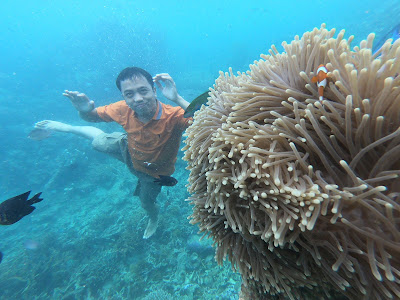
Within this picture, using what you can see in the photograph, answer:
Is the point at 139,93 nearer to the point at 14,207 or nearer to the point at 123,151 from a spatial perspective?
the point at 123,151

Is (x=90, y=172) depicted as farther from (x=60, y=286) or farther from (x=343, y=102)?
(x=343, y=102)

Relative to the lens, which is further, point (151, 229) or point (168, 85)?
point (151, 229)

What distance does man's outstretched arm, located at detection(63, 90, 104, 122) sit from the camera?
16.7 ft

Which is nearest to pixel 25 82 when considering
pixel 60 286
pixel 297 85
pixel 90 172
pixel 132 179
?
pixel 90 172

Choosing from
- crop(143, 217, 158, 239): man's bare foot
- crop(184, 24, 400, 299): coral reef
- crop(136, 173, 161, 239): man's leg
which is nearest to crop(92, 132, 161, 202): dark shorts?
crop(136, 173, 161, 239): man's leg

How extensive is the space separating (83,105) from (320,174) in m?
5.76

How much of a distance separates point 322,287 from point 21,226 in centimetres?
1680

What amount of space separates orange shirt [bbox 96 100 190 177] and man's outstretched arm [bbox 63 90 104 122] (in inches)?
9.8

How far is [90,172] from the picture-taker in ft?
44.8

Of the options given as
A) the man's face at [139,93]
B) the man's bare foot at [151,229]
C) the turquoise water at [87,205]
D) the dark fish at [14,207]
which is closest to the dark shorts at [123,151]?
the man's bare foot at [151,229]

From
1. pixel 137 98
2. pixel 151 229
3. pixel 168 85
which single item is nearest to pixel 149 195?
pixel 151 229

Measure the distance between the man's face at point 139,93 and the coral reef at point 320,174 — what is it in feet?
10.6

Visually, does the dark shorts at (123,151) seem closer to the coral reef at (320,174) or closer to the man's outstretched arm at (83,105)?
the man's outstretched arm at (83,105)

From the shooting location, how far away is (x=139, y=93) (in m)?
4.36
